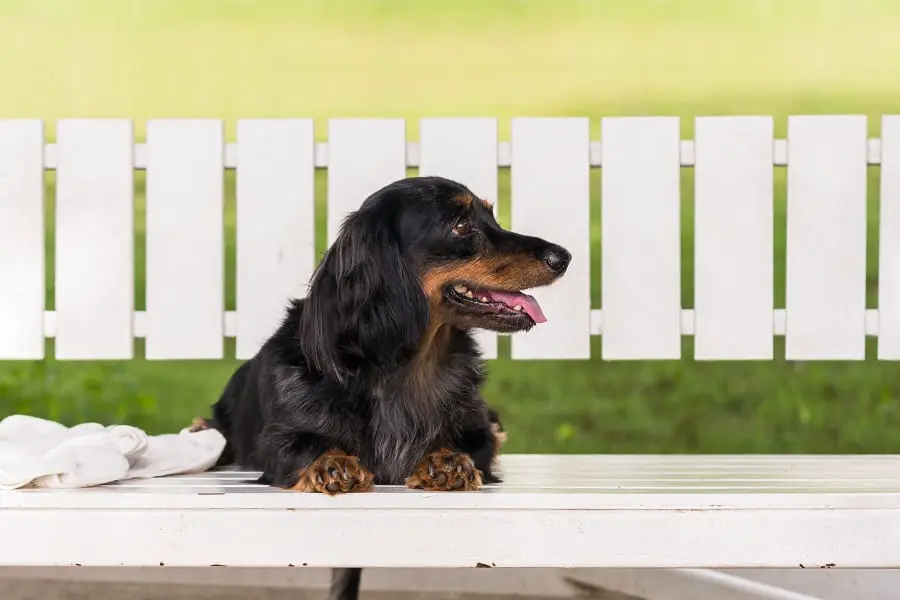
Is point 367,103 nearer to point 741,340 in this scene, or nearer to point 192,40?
point 192,40

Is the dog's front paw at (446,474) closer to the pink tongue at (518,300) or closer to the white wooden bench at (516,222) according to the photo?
the pink tongue at (518,300)

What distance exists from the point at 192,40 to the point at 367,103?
794 mm

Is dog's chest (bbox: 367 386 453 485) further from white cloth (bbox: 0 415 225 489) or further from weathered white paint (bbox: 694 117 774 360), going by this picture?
weathered white paint (bbox: 694 117 774 360)

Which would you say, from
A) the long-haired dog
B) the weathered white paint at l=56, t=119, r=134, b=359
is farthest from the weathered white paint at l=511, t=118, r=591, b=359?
the weathered white paint at l=56, t=119, r=134, b=359

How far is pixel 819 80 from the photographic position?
4480 mm

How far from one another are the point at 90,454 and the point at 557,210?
1.52 metres

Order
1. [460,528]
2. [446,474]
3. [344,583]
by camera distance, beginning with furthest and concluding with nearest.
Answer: [344,583] < [446,474] < [460,528]

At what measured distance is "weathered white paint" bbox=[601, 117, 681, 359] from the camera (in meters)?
3.11

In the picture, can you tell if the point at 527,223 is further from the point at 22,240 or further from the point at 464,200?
the point at 22,240

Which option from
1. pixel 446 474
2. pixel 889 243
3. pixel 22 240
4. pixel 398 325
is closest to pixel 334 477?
pixel 446 474

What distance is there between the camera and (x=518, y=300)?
2270 millimetres

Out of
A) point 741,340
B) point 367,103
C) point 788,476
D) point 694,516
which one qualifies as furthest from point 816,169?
point 367,103

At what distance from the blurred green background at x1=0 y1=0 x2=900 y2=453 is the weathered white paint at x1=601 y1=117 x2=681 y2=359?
132cm

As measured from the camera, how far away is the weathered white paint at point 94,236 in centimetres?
313
